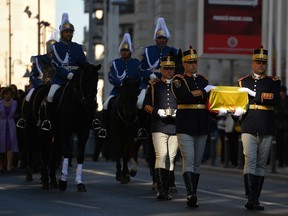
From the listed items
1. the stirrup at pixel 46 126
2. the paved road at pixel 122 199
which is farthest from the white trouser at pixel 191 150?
the stirrup at pixel 46 126

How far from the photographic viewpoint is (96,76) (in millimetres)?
18281

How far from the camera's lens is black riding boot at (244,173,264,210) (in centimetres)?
1522

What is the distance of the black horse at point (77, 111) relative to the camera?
60.0 feet

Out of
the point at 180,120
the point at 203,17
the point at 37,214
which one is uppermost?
the point at 203,17

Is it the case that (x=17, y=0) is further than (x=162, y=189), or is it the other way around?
(x=17, y=0)

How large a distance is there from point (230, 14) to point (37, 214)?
2380 centimetres

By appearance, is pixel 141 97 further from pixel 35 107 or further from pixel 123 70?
pixel 35 107

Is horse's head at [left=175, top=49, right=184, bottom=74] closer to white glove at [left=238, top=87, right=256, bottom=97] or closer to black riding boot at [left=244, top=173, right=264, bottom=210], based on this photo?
white glove at [left=238, top=87, right=256, bottom=97]

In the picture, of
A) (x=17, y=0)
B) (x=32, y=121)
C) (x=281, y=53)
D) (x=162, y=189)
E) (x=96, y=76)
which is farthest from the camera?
(x=17, y=0)

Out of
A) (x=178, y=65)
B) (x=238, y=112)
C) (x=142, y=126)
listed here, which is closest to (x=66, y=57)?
(x=142, y=126)

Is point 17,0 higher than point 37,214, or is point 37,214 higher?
point 17,0

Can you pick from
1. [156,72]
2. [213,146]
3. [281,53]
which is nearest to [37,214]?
[156,72]

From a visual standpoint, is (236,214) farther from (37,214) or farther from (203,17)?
(203,17)

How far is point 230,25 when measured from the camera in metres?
37.6
